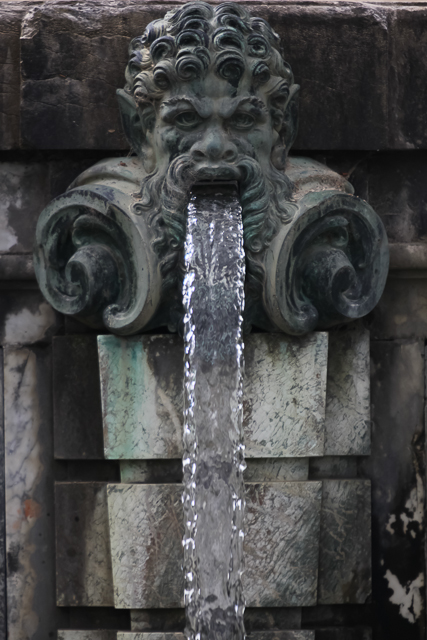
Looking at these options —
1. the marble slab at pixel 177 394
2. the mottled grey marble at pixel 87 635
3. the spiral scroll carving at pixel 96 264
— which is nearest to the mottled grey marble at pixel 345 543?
the marble slab at pixel 177 394

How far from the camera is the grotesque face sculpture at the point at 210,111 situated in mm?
2107

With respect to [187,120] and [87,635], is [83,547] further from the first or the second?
[187,120]

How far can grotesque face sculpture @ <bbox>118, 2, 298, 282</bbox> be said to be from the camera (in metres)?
2.11

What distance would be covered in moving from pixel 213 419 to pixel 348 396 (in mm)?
461

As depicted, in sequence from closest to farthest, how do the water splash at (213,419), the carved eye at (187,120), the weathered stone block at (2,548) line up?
the water splash at (213,419) → the carved eye at (187,120) → the weathered stone block at (2,548)

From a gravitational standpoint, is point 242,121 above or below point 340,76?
below

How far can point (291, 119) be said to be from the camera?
2.29m

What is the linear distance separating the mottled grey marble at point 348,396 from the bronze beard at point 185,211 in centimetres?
34

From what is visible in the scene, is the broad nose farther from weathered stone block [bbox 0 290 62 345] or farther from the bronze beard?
weathered stone block [bbox 0 290 62 345]

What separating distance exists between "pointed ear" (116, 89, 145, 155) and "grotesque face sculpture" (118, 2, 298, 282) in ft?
0.08

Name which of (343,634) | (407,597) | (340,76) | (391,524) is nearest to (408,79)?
(340,76)

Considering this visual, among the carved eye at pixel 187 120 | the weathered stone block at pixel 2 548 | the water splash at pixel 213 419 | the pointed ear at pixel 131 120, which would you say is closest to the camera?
the water splash at pixel 213 419

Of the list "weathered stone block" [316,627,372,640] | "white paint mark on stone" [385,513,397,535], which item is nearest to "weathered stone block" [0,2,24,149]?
"white paint mark on stone" [385,513,397,535]

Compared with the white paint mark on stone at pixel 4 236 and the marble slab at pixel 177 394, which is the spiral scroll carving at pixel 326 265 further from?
the white paint mark on stone at pixel 4 236
